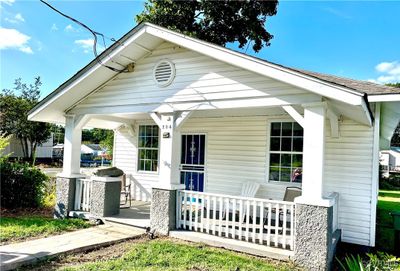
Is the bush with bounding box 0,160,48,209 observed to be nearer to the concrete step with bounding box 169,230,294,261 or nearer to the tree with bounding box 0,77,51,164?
the concrete step with bounding box 169,230,294,261

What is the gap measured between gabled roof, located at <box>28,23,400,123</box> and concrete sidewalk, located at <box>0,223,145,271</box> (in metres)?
3.37

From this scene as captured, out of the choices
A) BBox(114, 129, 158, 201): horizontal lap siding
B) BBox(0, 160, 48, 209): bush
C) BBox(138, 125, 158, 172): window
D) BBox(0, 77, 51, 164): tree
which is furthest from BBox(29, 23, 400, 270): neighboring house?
BBox(0, 77, 51, 164): tree

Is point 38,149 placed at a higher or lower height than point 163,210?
higher

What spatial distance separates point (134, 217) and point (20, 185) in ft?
13.5

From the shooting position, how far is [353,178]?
6.09 m

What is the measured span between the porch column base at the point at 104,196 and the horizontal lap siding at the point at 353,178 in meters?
4.93

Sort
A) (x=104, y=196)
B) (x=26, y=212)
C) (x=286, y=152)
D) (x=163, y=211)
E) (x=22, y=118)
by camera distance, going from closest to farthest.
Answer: (x=163, y=211)
(x=104, y=196)
(x=286, y=152)
(x=26, y=212)
(x=22, y=118)

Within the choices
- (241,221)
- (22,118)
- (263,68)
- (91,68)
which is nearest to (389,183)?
(241,221)

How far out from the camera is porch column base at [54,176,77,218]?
305 inches

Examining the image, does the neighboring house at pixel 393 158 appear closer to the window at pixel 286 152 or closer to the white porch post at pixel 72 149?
the window at pixel 286 152

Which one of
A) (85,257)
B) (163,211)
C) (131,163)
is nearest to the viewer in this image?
(85,257)

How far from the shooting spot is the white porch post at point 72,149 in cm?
784

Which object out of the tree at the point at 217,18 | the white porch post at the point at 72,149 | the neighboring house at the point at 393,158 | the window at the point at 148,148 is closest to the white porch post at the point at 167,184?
the white porch post at the point at 72,149

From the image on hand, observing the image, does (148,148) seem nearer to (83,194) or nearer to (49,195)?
(83,194)
